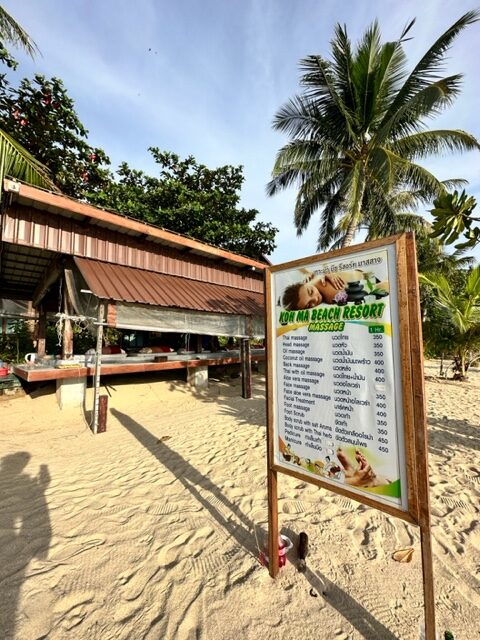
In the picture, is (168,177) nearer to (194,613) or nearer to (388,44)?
(388,44)

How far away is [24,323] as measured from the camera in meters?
15.7

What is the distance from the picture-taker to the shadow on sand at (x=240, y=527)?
2.02 m

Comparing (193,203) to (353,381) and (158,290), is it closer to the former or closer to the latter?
(158,290)

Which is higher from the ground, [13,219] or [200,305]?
[13,219]

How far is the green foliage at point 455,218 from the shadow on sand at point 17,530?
554cm

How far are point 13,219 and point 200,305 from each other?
525 cm

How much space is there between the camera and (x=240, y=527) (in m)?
3.11

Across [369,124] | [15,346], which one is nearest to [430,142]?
[369,124]

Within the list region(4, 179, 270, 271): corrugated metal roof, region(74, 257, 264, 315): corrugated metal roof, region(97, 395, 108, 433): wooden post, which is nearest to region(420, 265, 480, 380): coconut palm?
region(74, 257, 264, 315): corrugated metal roof

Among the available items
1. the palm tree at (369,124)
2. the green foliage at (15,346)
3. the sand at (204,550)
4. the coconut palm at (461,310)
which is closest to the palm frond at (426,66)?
the palm tree at (369,124)

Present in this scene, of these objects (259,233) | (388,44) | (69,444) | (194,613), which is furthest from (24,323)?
(388,44)

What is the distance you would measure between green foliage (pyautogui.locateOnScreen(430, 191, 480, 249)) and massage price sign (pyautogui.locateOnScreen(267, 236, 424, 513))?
95.4 inches

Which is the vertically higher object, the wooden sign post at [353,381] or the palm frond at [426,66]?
the palm frond at [426,66]

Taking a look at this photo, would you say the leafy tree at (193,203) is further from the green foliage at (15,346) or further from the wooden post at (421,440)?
the wooden post at (421,440)
